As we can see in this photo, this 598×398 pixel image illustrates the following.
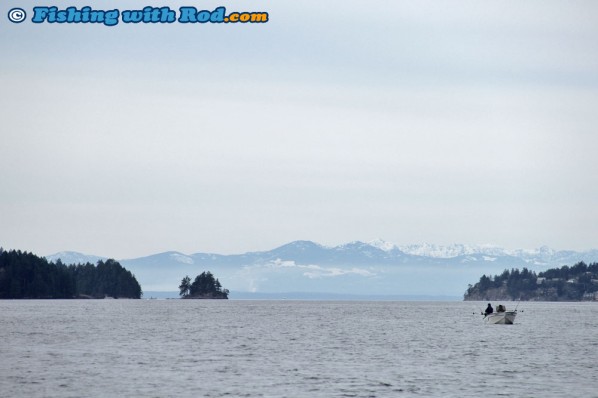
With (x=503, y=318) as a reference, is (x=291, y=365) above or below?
below

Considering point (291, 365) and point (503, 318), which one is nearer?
point (291, 365)

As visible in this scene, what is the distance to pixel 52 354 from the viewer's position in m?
104

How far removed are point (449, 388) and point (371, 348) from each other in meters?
41.5

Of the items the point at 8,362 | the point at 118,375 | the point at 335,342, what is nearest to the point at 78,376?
the point at 118,375

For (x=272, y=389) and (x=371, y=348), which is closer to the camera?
(x=272, y=389)

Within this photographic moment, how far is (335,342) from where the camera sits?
5094 inches

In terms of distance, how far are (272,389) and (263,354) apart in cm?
3225

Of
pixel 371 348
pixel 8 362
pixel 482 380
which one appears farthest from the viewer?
pixel 371 348

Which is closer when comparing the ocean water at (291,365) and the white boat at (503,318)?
the ocean water at (291,365)

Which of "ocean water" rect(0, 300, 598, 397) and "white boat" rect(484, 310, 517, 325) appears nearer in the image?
"ocean water" rect(0, 300, 598, 397)

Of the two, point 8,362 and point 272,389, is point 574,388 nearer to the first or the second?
point 272,389

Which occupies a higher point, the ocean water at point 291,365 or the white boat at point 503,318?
the white boat at point 503,318

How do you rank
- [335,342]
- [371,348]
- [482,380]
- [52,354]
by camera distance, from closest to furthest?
[482,380] → [52,354] → [371,348] → [335,342]

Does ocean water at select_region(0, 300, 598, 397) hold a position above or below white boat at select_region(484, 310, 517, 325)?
below
